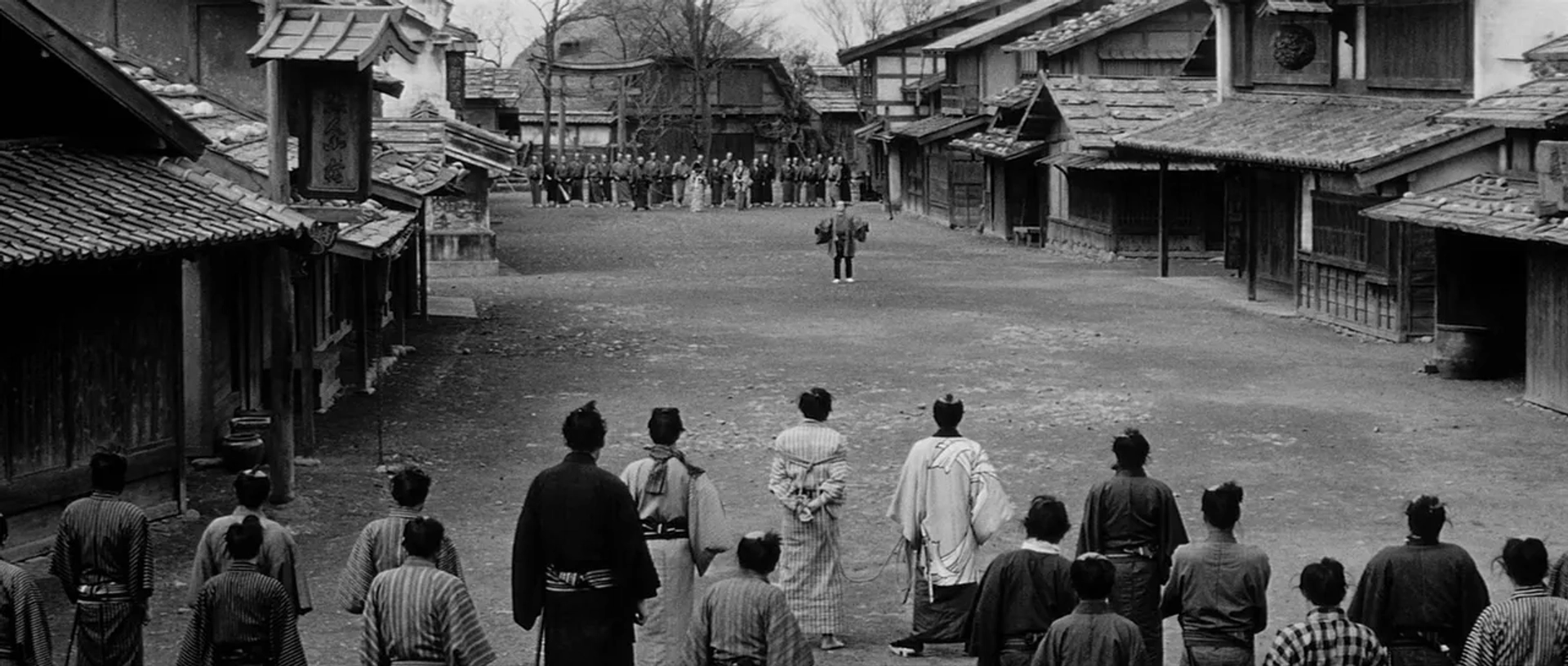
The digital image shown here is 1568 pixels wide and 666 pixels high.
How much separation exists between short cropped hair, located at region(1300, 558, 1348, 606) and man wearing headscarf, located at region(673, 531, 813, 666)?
2.14 metres

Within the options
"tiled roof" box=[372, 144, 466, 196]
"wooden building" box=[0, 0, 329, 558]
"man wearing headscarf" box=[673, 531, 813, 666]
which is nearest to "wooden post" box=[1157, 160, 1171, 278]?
"tiled roof" box=[372, 144, 466, 196]

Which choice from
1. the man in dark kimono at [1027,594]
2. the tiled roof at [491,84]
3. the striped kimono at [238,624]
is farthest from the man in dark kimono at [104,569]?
the tiled roof at [491,84]

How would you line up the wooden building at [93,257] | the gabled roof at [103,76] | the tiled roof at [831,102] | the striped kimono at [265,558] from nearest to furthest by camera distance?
the striped kimono at [265,558] < the wooden building at [93,257] < the gabled roof at [103,76] < the tiled roof at [831,102]

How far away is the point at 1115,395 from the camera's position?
22391 millimetres

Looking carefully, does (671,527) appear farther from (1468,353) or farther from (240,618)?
(1468,353)

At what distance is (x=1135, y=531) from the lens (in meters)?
9.95

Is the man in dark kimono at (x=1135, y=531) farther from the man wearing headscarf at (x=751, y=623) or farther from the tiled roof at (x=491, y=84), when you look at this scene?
the tiled roof at (x=491, y=84)

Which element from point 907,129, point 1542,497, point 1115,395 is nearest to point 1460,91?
point 1115,395

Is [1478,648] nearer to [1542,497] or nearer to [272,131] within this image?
[1542,497]

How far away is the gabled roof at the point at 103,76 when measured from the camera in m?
14.1

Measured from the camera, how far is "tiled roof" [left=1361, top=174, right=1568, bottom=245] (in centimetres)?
2019

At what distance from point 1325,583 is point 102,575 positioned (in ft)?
19.8

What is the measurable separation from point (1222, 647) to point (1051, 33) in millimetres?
41205

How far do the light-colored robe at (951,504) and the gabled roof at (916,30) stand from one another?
50.4 m
